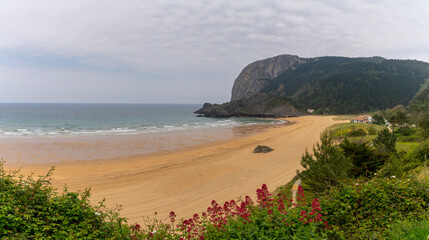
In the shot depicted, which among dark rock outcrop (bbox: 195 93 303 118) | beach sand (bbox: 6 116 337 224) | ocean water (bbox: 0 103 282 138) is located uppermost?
dark rock outcrop (bbox: 195 93 303 118)

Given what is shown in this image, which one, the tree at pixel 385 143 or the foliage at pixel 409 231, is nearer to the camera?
the foliage at pixel 409 231

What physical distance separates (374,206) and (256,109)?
10922 centimetres

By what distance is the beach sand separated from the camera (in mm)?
12422

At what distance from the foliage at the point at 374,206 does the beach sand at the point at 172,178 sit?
7.73m

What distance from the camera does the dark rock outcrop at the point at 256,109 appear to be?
10816cm

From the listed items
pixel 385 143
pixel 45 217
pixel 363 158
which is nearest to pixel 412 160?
pixel 363 158

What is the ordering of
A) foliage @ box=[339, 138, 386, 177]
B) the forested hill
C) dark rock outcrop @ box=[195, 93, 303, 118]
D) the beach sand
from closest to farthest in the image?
foliage @ box=[339, 138, 386, 177] < the beach sand < dark rock outcrop @ box=[195, 93, 303, 118] < the forested hill

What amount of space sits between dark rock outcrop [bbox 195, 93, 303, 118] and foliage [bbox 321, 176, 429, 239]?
102921 millimetres

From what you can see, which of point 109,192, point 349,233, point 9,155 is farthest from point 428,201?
point 9,155

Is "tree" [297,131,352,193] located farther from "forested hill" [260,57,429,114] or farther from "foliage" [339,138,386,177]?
"forested hill" [260,57,429,114]

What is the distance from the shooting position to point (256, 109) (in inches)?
4419

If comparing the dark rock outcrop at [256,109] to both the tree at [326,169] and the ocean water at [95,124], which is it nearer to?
the ocean water at [95,124]

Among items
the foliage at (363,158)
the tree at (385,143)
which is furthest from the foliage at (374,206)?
the tree at (385,143)

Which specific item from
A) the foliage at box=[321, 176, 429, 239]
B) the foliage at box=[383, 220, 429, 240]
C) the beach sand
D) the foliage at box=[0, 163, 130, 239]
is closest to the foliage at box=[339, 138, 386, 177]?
the beach sand
